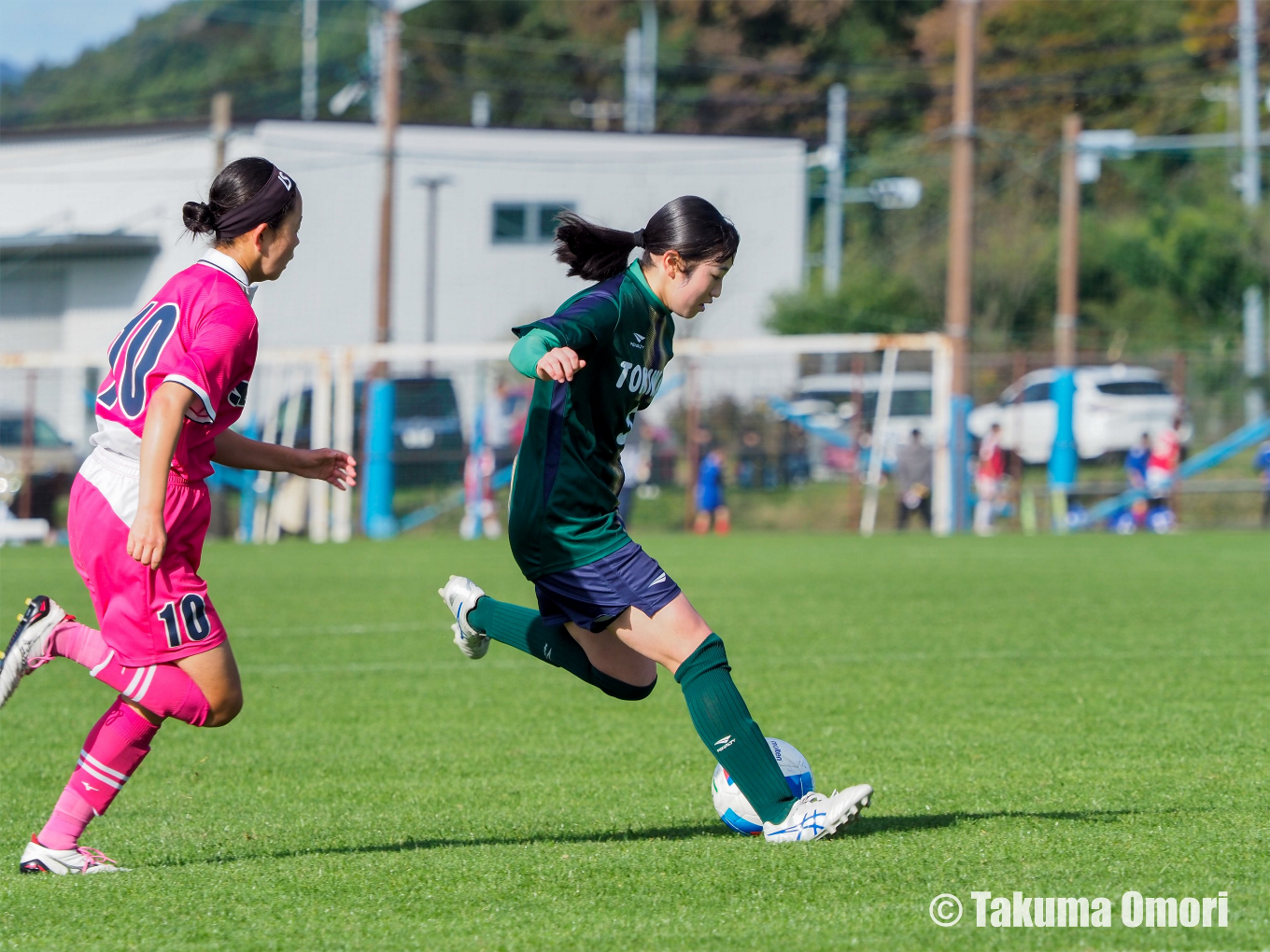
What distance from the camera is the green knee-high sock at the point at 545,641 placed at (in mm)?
4746

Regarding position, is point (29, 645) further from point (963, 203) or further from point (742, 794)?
point (963, 203)

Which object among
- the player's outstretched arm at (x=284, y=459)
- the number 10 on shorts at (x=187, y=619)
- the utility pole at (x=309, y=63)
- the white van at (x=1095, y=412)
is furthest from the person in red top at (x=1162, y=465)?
the utility pole at (x=309, y=63)

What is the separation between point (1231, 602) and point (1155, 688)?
437cm

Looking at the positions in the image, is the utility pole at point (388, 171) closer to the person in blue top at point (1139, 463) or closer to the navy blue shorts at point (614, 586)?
the person in blue top at point (1139, 463)

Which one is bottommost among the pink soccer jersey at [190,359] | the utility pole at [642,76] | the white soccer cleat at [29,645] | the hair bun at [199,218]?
the white soccer cleat at [29,645]

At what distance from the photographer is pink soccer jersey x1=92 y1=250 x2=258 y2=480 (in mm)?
3943

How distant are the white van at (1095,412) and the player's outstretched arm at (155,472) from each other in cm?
2161

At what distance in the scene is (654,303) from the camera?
14.6 ft

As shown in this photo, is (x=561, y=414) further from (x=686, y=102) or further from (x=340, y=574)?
(x=686, y=102)

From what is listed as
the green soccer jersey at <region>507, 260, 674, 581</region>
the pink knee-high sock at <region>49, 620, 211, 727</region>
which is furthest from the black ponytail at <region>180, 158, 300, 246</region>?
the pink knee-high sock at <region>49, 620, 211, 727</region>

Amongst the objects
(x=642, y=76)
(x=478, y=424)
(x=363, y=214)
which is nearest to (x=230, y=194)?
(x=478, y=424)

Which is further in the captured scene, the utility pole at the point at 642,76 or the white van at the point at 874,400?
the utility pole at the point at 642,76

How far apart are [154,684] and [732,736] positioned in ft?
5.14

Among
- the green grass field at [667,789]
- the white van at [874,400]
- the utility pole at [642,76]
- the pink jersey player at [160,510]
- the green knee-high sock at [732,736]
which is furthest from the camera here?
the utility pole at [642,76]
